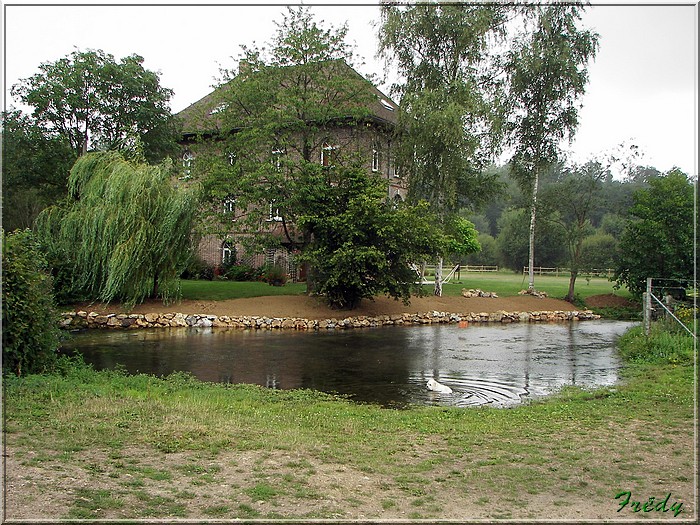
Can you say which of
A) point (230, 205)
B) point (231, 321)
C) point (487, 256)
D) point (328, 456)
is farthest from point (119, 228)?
point (487, 256)

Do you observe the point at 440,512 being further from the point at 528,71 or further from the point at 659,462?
the point at 528,71

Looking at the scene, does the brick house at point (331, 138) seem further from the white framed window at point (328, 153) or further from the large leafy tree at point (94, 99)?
the large leafy tree at point (94, 99)

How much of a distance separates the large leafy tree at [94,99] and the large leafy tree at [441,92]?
43.2ft

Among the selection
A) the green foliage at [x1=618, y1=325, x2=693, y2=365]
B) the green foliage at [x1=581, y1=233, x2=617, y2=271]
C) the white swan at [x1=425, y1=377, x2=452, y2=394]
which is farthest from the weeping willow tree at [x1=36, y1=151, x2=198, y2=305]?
the green foliage at [x1=581, y1=233, x2=617, y2=271]

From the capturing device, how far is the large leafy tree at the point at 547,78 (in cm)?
3166

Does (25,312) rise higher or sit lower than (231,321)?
higher

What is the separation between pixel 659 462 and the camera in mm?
6570

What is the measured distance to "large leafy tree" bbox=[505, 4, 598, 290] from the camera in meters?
31.7

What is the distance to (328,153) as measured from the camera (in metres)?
29.9

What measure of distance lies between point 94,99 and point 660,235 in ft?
99.0

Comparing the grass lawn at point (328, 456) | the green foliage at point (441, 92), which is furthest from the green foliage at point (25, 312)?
the green foliage at point (441, 92)

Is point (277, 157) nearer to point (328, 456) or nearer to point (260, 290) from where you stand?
point (260, 290)

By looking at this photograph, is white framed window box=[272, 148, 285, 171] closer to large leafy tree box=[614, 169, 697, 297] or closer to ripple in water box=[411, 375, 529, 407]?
ripple in water box=[411, 375, 529, 407]

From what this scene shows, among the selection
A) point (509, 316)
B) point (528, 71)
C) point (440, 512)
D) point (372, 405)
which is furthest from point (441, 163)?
point (440, 512)
